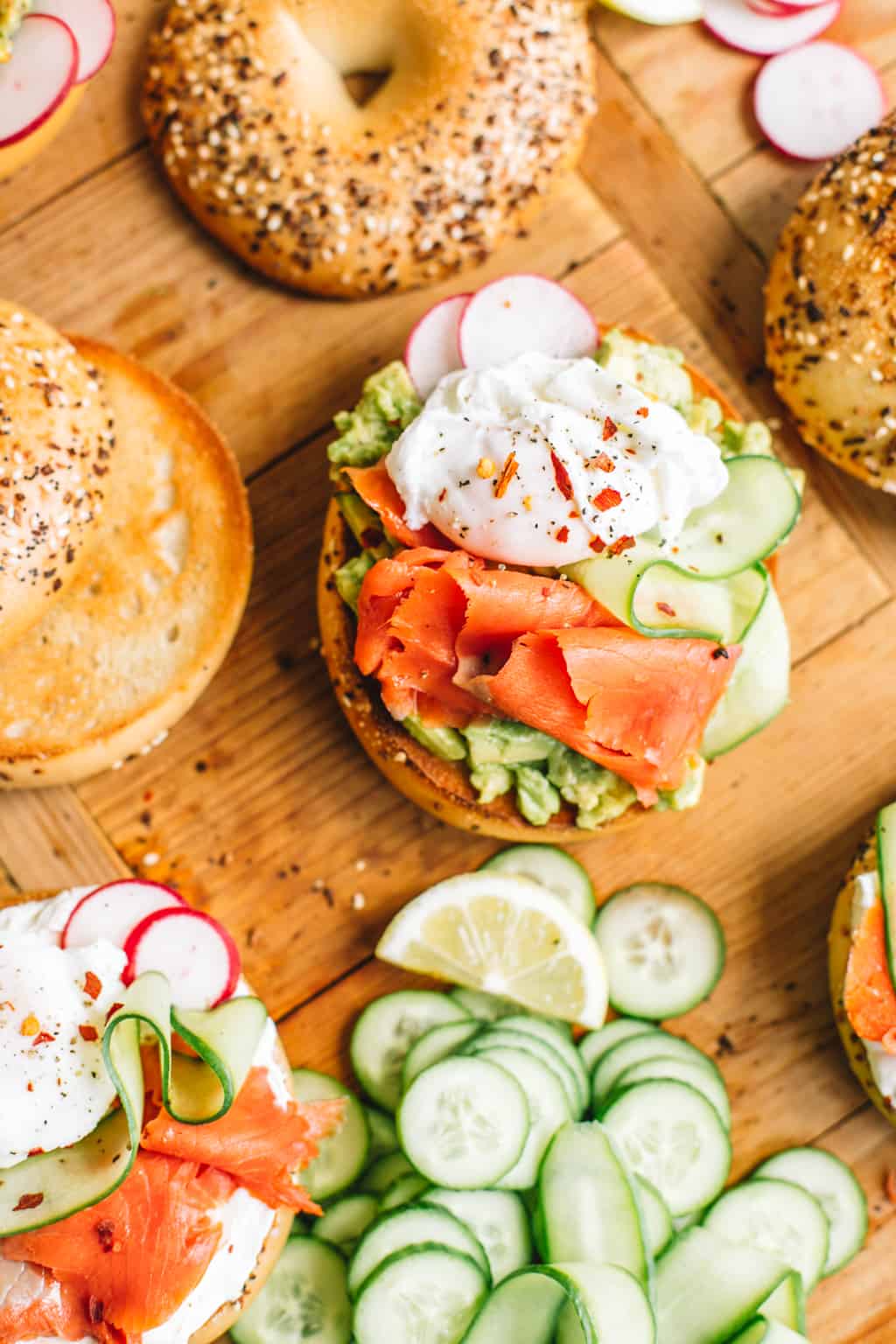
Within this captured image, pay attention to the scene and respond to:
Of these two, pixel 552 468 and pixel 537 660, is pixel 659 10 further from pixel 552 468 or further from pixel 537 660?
pixel 537 660

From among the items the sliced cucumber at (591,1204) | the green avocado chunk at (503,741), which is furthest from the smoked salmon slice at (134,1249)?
the green avocado chunk at (503,741)

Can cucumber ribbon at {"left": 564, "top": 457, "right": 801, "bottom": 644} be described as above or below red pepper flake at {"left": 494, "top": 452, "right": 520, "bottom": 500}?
below

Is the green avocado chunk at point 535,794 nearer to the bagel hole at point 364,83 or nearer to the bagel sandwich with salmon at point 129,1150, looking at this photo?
the bagel sandwich with salmon at point 129,1150

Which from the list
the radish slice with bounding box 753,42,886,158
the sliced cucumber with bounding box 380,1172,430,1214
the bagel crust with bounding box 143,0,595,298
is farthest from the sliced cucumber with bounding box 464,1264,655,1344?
the radish slice with bounding box 753,42,886,158

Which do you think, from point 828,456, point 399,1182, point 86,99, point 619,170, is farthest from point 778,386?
point 399,1182

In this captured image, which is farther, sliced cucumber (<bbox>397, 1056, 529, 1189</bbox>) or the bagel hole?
the bagel hole

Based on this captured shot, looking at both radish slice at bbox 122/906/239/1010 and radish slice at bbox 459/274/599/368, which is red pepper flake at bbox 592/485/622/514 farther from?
radish slice at bbox 122/906/239/1010

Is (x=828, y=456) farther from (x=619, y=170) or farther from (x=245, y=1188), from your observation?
(x=245, y=1188)

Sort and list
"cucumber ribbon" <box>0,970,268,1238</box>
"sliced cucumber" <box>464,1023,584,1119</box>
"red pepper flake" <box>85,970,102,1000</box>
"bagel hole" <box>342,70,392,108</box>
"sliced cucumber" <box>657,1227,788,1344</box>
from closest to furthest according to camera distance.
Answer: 1. "cucumber ribbon" <box>0,970,268,1238</box>
2. "red pepper flake" <box>85,970,102,1000</box>
3. "sliced cucumber" <box>657,1227,788,1344</box>
4. "sliced cucumber" <box>464,1023,584,1119</box>
5. "bagel hole" <box>342,70,392,108</box>

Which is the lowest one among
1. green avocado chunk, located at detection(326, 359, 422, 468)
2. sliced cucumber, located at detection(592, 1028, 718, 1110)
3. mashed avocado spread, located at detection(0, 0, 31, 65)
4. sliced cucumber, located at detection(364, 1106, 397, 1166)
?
sliced cucumber, located at detection(592, 1028, 718, 1110)
